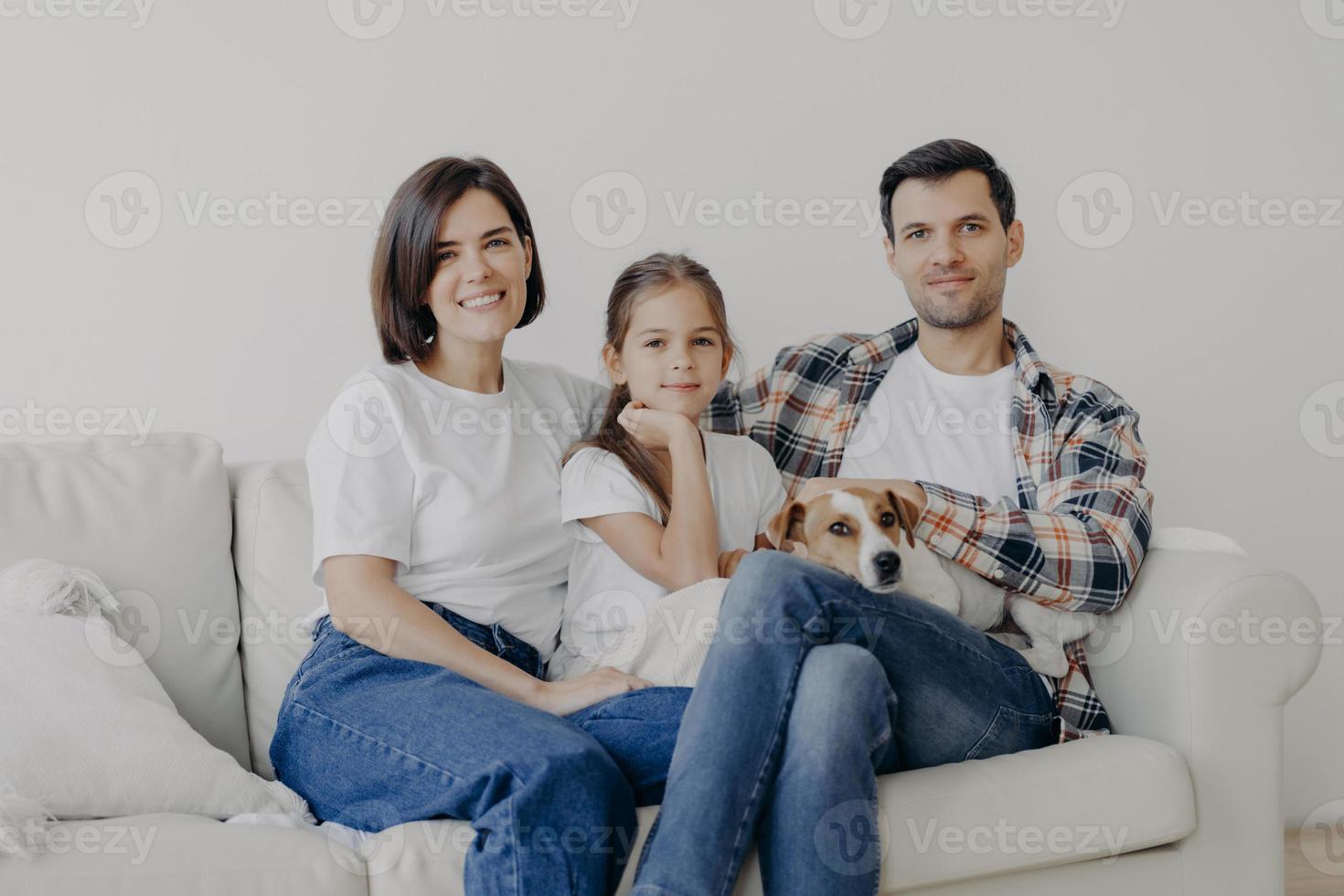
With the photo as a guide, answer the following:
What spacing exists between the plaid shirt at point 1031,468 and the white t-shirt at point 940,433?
0.03m

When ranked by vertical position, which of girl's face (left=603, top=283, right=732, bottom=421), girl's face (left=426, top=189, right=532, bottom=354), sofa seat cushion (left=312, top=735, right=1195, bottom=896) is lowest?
sofa seat cushion (left=312, top=735, right=1195, bottom=896)

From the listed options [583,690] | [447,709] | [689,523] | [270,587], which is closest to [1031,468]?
[689,523]

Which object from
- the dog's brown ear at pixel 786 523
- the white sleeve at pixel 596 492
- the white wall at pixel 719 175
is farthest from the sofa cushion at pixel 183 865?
the white wall at pixel 719 175

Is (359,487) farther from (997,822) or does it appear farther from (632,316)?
(997,822)

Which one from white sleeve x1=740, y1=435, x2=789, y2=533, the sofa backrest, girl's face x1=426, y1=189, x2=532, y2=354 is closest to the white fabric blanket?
white sleeve x1=740, y1=435, x2=789, y2=533

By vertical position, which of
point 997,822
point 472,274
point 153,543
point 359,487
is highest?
point 472,274

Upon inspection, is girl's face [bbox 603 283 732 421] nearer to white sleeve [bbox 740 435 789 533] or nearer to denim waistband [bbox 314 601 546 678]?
white sleeve [bbox 740 435 789 533]

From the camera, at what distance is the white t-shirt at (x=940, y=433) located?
2.31 meters

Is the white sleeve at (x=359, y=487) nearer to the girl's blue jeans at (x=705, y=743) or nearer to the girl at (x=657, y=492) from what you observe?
the girl's blue jeans at (x=705, y=743)

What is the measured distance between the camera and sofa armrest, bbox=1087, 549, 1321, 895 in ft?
5.99

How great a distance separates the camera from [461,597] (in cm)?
195

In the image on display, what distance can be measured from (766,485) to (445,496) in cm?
63

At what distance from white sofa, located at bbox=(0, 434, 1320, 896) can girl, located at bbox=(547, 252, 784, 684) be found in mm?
369

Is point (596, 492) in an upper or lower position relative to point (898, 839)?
upper
